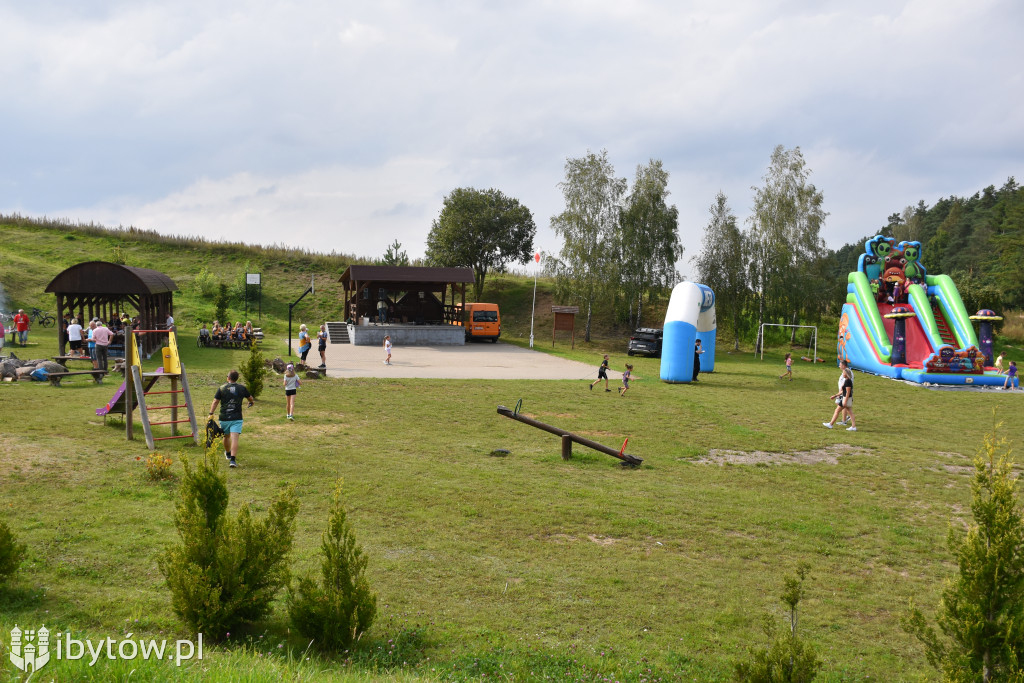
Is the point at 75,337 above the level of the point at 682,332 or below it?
below

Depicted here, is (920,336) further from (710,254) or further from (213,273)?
(213,273)

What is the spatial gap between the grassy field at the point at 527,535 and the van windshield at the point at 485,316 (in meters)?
23.1

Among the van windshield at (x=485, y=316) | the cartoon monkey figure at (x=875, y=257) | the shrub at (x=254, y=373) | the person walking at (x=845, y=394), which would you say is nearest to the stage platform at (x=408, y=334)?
the van windshield at (x=485, y=316)

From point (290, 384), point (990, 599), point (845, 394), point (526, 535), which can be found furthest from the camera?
point (845, 394)

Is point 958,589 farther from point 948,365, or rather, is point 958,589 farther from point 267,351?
point 267,351

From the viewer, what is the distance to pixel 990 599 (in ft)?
13.3

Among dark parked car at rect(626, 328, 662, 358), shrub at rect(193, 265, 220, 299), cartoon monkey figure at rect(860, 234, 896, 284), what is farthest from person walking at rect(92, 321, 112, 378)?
cartoon monkey figure at rect(860, 234, 896, 284)

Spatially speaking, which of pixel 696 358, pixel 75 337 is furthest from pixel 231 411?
pixel 696 358

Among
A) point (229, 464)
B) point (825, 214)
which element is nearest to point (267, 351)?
point (229, 464)

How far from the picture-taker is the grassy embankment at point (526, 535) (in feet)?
16.2

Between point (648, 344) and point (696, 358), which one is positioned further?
point (648, 344)

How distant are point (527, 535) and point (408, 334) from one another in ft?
94.9

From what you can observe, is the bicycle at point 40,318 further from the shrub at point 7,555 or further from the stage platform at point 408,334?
the shrub at point 7,555

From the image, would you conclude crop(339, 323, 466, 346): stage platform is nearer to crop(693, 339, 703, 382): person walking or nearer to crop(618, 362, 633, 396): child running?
crop(693, 339, 703, 382): person walking
